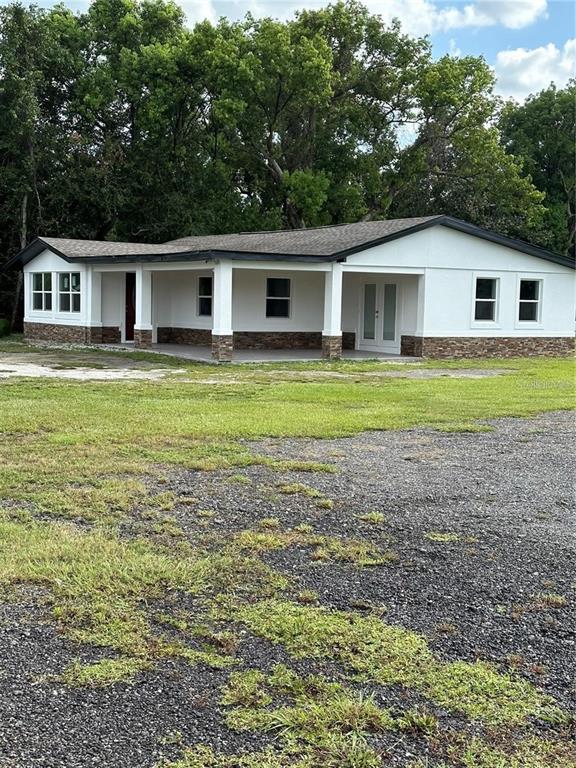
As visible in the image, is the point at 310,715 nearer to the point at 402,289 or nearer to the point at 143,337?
the point at 143,337

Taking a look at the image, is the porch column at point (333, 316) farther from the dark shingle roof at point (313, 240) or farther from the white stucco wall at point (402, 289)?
the dark shingle roof at point (313, 240)

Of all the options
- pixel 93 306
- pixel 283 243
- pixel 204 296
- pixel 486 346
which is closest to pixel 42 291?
pixel 93 306

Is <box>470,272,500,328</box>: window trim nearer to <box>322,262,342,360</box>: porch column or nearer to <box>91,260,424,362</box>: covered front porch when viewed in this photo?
<box>91,260,424,362</box>: covered front porch

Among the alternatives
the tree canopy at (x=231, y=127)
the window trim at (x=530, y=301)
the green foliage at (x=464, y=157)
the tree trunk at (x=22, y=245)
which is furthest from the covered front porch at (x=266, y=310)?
the green foliage at (x=464, y=157)

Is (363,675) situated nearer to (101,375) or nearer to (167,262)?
(101,375)

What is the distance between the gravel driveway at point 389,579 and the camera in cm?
320

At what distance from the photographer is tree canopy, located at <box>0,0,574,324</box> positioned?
30484 mm

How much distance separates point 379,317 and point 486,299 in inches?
112

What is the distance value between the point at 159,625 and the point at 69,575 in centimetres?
84

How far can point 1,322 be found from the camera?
27.8m

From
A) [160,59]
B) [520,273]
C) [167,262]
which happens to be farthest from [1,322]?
[520,273]

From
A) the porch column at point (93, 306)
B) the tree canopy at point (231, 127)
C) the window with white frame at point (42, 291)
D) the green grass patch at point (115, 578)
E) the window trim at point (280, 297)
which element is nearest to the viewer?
the green grass patch at point (115, 578)

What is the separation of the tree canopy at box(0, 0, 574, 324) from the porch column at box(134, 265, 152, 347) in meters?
9.98

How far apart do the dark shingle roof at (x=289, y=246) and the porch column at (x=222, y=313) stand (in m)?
0.43
